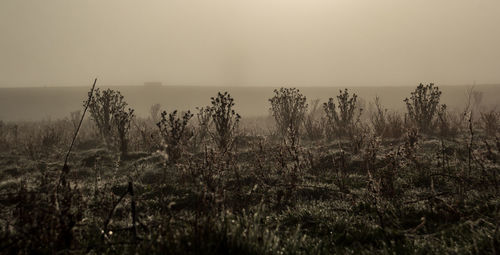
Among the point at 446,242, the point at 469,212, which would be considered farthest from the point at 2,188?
the point at 469,212

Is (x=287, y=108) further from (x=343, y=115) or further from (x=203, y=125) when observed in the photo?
(x=203, y=125)

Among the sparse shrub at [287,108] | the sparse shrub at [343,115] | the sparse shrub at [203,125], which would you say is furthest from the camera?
the sparse shrub at [287,108]

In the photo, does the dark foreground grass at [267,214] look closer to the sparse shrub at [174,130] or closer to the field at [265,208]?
the field at [265,208]

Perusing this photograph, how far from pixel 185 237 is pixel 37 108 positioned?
165 feet

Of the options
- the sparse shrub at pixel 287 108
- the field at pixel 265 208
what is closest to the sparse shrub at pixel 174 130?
the field at pixel 265 208

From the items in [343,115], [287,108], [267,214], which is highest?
[287,108]

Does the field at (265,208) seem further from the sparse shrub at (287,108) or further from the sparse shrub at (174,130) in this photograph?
the sparse shrub at (287,108)

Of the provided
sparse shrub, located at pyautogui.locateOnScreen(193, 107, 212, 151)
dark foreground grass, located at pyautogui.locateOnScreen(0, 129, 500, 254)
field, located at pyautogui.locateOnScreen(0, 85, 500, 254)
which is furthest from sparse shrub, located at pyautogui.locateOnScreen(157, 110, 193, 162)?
sparse shrub, located at pyautogui.locateOnScreen(193, 107, 212, 151)

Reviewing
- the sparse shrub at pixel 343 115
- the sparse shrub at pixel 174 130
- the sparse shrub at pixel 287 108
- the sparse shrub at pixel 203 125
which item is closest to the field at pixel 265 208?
the sparse shrub at pixel 174 130

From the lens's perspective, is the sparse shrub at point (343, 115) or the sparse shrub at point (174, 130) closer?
the sparse shrub at point (174, 130)

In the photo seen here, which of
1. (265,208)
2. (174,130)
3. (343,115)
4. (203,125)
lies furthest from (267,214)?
(343,115)

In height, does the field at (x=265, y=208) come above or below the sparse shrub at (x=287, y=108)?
below

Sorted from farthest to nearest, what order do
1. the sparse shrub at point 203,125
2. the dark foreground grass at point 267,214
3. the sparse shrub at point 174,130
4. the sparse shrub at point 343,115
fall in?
1. the sparse shrub at point 343,115
2. the sparse shrub at point 203,125
3. the sparse shrub at point 174,130
4. the dark foreground grass at point 267,214

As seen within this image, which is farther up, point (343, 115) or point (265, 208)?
point (343, 115)
